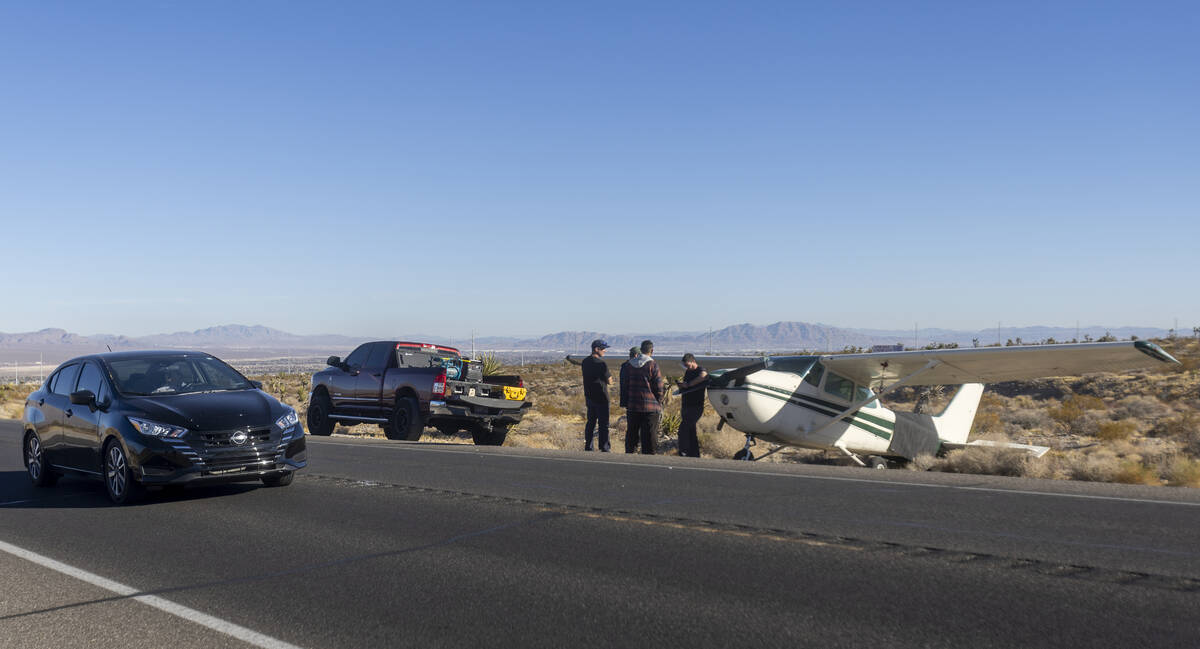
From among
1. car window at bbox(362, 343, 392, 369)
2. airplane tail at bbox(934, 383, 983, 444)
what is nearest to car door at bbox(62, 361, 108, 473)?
car window at bbox(362, 343, 392, 369)

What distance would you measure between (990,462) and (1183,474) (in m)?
2.52

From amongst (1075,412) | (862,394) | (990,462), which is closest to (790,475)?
(990,462)

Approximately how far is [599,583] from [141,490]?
228 inches

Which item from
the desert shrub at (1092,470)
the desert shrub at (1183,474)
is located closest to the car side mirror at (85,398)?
Answer: the desert shrub at (1092,470)

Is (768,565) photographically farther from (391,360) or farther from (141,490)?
(391,360)

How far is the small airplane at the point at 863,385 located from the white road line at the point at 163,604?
34.8 ft

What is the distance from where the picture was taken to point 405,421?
60.0ft

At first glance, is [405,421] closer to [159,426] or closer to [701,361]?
[701,361]

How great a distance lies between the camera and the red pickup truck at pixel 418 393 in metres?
18.0

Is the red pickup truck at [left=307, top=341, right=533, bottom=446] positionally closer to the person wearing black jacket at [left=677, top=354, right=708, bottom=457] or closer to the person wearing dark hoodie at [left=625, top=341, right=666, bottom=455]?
the person wearing dark hoodie at [left=625, top=341, right=666, bottom=455]

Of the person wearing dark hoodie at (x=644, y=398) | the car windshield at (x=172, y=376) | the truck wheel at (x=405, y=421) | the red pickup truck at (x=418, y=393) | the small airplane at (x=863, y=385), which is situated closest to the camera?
the car windshield at (x=172, y=376)

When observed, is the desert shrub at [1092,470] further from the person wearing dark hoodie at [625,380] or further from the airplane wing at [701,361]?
the person wearing dark hoodie at [625,380]

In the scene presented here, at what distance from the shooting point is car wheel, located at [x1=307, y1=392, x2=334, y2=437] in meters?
20.3

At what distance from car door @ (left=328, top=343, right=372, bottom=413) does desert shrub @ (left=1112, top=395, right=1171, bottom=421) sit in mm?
23470
